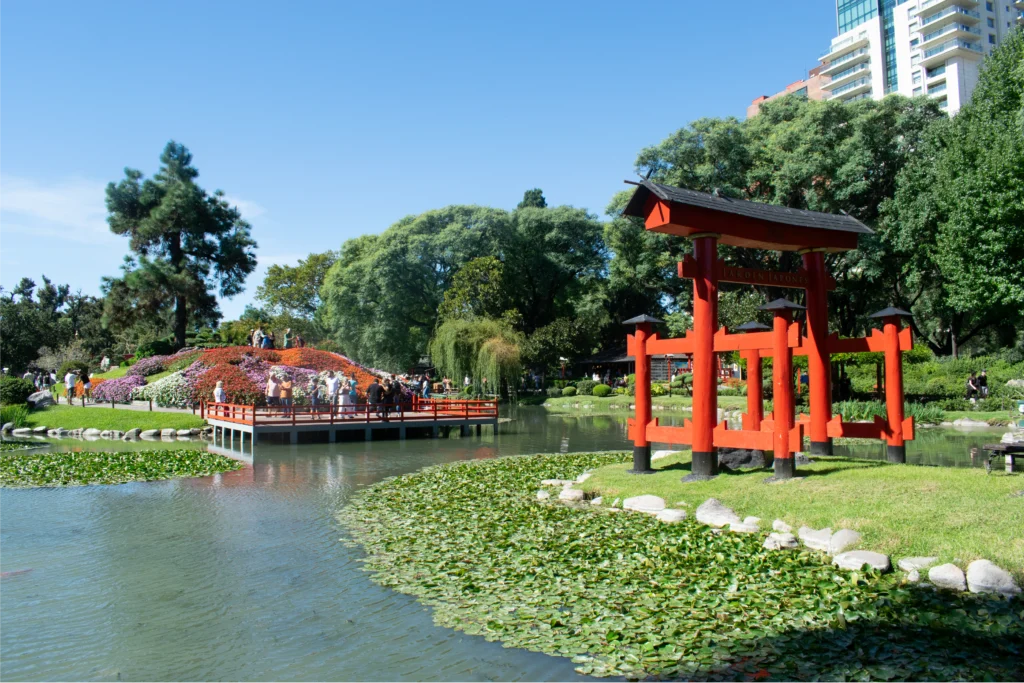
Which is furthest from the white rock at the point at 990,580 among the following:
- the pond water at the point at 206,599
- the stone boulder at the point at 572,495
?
the stone boulder at the point at 572,495

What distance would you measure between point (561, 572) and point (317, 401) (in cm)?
2175

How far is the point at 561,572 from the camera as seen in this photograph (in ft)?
26.5

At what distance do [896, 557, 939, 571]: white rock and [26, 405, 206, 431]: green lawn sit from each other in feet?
80.5

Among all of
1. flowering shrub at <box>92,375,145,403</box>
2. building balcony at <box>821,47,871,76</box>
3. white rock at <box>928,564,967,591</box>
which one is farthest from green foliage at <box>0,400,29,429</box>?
building balcony at <box>821,47,871,76</box>

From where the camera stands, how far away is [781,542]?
8.62 m

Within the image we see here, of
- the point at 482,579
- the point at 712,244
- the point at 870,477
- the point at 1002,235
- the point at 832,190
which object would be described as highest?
the point at 832,190

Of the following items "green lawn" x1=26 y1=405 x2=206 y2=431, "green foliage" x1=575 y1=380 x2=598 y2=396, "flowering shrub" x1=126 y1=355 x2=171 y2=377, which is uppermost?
"flowering shrub" x1=126 y1=355 x2=171 y2=377

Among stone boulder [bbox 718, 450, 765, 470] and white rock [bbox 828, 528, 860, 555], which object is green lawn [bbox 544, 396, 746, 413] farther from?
white rock [bbox 828, 528, 860, 555]

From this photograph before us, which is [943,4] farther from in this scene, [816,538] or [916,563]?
[916,563]

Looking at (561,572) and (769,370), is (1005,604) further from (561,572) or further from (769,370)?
(769,370)

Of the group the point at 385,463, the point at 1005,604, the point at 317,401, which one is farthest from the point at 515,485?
the point at 317,401

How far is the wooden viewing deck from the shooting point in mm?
23047

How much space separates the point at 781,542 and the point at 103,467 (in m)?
15.6

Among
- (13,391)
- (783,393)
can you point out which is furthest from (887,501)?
(13,391)
